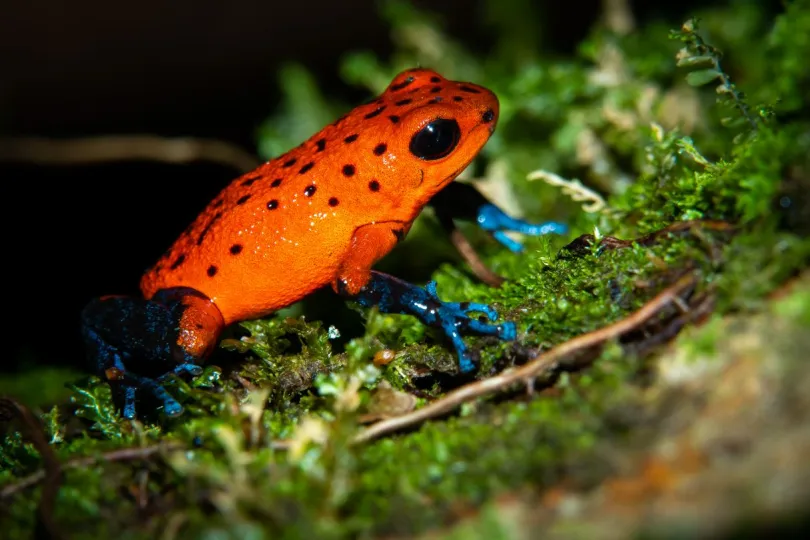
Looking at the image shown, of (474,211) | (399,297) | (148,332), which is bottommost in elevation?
(399,297)

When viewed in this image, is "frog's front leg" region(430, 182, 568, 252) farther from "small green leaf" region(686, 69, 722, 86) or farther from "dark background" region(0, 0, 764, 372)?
"dark background" region(0, 0, 764, 372)

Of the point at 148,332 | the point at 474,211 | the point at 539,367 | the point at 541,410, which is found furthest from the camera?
the point at 474,211

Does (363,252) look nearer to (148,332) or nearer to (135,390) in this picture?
(148,332)

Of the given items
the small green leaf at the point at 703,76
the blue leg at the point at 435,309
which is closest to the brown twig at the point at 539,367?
the blue leg at the point at 435,309

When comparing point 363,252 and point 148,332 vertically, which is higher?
point 363,252

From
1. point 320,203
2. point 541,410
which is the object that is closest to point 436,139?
point 320,203

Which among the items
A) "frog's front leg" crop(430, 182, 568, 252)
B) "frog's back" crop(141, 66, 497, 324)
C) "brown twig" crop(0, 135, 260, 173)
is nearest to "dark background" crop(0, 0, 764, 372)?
"brown twig" crop(0, 135, 260, 173)
